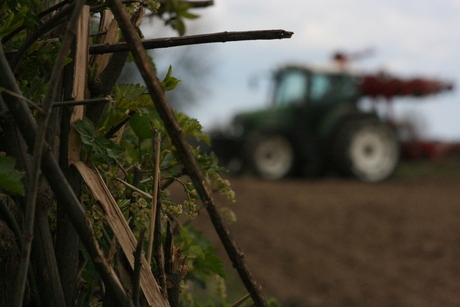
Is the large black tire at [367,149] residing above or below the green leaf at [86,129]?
below

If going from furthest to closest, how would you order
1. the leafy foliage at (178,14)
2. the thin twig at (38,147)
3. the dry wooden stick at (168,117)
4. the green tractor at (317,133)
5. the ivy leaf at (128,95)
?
the green tractor at (317,133) → the leafy foliage at (178,14) → the ivy leaf at (128,95) → the dry wooden stick at (168,117) → the thin twig at (38,147)

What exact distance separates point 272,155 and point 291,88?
5.43ft

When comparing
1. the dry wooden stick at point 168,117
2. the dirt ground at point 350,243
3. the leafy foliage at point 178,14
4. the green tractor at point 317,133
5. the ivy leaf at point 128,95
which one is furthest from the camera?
the green tractor at point 317,133

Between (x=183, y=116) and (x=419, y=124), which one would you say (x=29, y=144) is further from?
(x=419, y=124)

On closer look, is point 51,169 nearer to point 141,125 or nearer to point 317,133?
point 141,125

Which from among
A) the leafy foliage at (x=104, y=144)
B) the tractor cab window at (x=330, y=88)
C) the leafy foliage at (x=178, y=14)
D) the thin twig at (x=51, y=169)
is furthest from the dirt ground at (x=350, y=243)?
the thin twig at (x=51, y=169)

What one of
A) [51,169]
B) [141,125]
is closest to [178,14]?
[141,125]

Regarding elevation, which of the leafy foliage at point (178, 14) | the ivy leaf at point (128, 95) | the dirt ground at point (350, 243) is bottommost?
the dirt ground at point (350, 243)

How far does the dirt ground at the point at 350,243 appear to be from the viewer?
646 centimetres

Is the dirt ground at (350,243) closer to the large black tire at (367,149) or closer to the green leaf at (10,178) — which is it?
the large black tire at (367,149)

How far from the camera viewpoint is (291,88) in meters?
15.0

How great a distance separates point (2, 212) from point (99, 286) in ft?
0.90

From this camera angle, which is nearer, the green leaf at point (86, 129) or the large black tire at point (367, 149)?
the green leaf at point (86, 129)

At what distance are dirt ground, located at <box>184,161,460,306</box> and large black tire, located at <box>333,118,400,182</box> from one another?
5.19 ft
